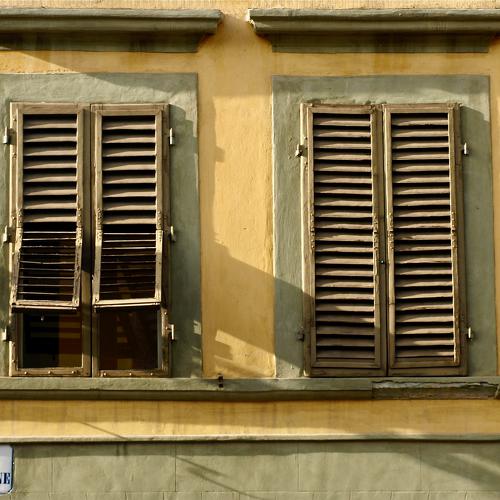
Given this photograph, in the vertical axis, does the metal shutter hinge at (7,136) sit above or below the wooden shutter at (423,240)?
above

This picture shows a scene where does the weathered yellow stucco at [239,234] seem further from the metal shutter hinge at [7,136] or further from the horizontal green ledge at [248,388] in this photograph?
the metal shutter hinge at [7,136]

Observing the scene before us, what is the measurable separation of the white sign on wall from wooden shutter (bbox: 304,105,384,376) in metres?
2.60

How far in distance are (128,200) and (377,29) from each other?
258cm

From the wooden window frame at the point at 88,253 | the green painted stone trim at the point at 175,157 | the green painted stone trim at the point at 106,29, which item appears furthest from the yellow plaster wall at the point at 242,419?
the green painted stone trim at the point at 106,29

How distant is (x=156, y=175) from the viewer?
11641 millimetres

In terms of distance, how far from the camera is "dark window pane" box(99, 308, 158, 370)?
455 inches

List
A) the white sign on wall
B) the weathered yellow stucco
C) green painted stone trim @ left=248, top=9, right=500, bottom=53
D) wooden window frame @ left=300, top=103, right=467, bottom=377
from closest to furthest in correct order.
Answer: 1. the white sign on wall
2. the weathered yellow stucco
3. wooden window frame @ left=300, top=103, right=467, bottom=377
4. green painted stone trim @ left=248, top=9, right=500, bottom=53

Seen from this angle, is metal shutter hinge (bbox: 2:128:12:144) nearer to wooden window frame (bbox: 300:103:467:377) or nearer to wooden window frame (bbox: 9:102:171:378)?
wooden window frame (bbox: 9:102:171:378)

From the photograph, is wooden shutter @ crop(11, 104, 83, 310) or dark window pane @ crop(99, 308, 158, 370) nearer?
wooden shutter @ crop(11, 104, 83, 310)

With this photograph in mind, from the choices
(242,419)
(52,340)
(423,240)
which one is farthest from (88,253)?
(423,240)

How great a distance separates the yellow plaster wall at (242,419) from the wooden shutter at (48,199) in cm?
99

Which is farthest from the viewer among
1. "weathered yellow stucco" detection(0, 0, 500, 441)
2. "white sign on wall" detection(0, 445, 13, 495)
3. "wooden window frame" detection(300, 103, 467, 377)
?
"wooden window frame" detection(300, 103, 467, 377)

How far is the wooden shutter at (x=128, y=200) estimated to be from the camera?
37.4 feet

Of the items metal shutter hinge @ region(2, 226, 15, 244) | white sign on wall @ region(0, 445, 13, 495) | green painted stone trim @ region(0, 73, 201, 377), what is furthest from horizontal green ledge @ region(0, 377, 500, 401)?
metal shutter hinge @ region(2, 226, 15, 244)
